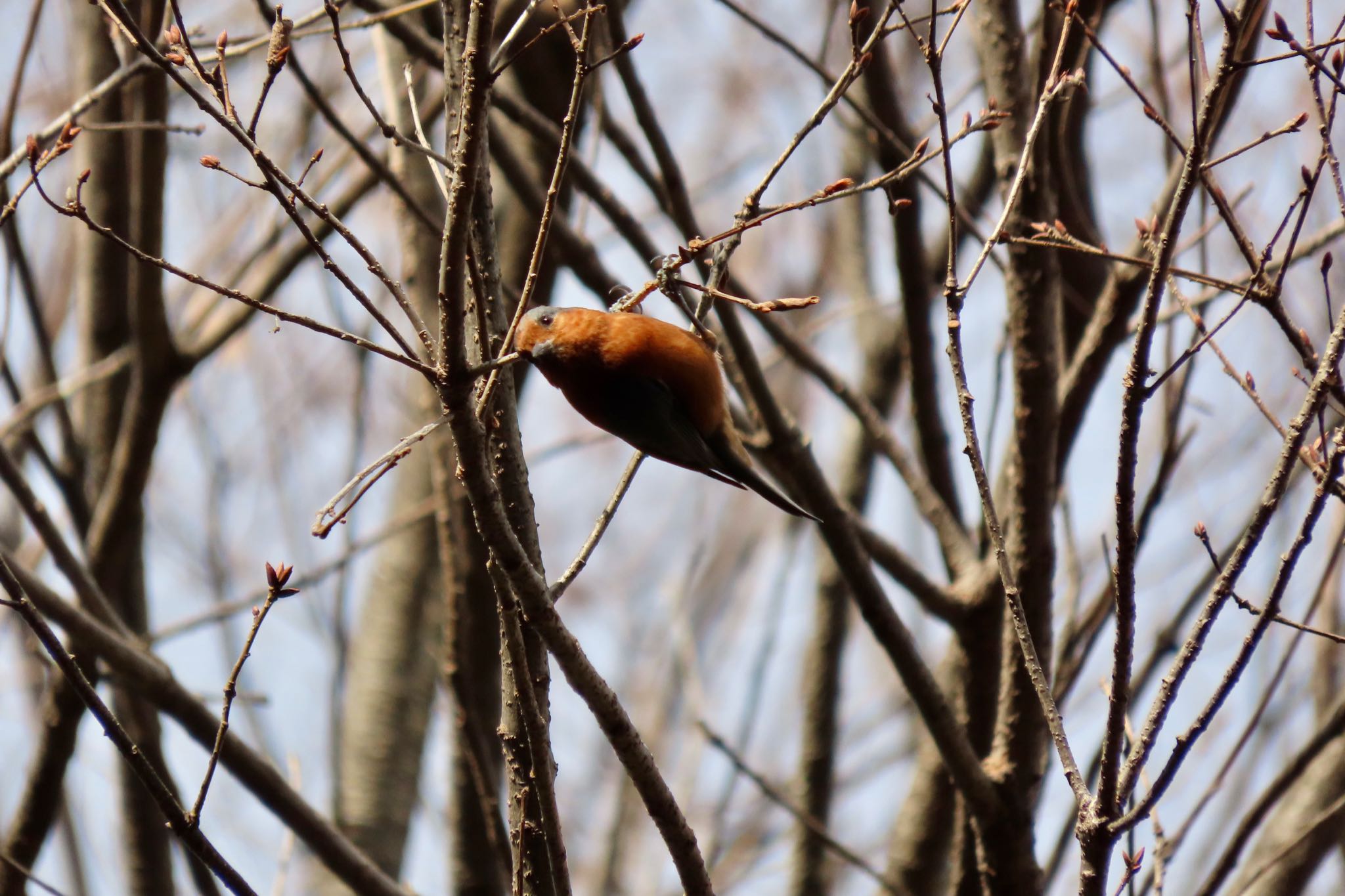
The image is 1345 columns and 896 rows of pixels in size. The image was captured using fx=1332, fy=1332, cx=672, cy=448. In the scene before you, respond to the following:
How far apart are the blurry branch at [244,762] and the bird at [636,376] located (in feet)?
3.32

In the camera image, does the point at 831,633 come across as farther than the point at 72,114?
Yes

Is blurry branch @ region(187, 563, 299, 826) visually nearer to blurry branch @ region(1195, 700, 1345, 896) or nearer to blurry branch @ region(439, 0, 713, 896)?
blurry branch @ region(439, 0, 713, 896)

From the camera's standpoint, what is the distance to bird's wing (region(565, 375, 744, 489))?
8.89ft

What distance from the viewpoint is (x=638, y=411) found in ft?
8.98

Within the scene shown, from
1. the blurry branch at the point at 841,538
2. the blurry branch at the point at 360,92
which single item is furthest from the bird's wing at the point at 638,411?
the blurry branch at the point at 360,92

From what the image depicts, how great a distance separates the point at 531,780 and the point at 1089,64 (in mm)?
3019

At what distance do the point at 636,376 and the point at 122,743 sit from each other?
121 centimetres

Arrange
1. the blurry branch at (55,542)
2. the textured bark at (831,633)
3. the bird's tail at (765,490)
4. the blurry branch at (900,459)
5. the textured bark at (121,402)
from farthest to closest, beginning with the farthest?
1. the textured bark at (831,633)
2. the blurry branch at (900,459)
3. the textured bark at (121,402)
4. the bird's tail at (765,490)
5. the blurry branch at (55,542)

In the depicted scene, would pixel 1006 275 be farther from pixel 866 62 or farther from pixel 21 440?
pixel 21 440

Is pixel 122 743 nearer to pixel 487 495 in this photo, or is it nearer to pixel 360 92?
pixel 487 495

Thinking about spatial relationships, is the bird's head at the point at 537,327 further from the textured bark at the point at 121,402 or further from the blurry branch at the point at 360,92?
the textured bark at the point at 121,402

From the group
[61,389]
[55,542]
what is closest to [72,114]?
[55,542]

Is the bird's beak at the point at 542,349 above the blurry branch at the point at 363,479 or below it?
above

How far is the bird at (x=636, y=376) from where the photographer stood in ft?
8.84
